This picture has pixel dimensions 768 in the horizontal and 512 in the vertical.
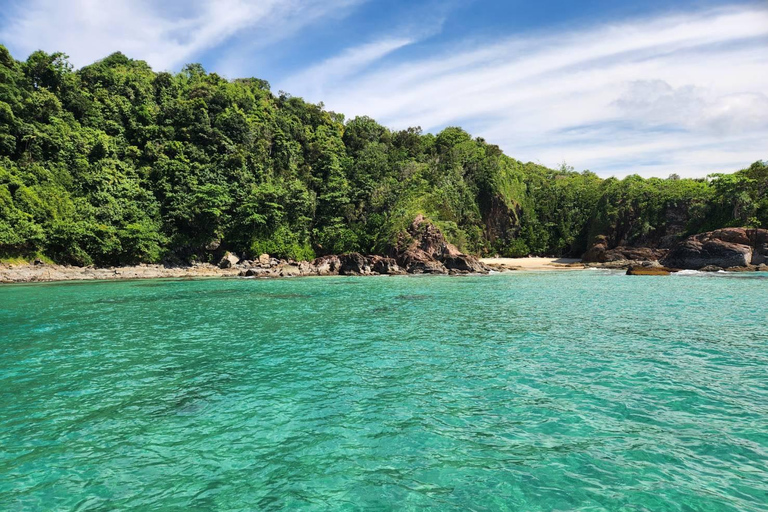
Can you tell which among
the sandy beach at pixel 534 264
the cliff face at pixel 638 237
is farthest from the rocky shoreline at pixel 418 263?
the cliff face at pixel 638 237

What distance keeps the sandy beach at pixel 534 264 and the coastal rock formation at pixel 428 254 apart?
7.84 metres

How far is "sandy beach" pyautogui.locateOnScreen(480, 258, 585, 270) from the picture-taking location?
2301 inches

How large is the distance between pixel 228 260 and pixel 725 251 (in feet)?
198

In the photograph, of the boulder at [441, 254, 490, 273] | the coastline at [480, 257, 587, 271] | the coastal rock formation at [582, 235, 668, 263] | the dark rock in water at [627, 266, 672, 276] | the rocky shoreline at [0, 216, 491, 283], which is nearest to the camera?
the dark rock in water at [627, 266, 672, 276]

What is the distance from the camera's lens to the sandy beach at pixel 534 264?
192 feet

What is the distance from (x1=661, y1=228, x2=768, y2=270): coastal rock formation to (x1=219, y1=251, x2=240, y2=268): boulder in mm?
54976

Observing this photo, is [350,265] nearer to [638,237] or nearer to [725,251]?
[725,251]

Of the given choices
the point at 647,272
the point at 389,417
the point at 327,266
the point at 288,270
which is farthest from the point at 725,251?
the point at 389,417

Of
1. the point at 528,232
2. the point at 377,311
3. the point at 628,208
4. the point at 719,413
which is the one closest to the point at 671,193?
the point at 628,208

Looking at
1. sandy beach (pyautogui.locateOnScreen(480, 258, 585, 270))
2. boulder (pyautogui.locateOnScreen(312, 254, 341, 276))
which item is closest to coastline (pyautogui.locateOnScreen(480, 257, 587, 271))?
sandy beach (pyautogui.locateOnScreen(480, 258, 585, 270))

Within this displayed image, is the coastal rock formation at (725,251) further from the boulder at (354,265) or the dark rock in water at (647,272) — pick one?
the boulder at (354,265)

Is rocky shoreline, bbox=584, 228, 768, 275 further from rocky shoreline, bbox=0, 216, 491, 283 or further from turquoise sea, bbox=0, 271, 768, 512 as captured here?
turquoise sea, bbox=0, 271, 768, 512

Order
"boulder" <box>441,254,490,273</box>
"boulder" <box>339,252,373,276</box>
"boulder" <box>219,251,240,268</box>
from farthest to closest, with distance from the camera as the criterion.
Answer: "boulder" <box>219,251,240,268</box>
"boulder" <box>441,254,490,273</box>
"boulder" <box>339,252,373,276</box>

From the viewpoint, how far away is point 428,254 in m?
51.8
